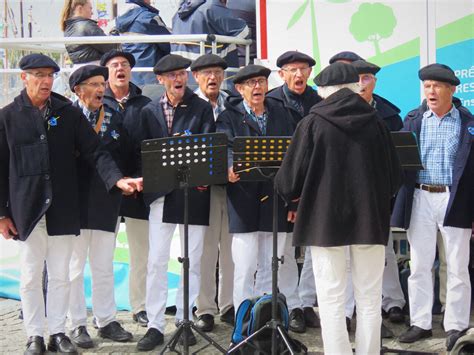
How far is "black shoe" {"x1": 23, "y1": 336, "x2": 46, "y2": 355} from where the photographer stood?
6086mm

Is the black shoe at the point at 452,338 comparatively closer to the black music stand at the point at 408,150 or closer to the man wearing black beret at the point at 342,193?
the man wearing black beret at the point at 342,193

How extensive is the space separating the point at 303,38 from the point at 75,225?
3235 mm

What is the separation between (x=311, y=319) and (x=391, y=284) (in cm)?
89

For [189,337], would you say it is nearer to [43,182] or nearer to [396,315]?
[43,182]

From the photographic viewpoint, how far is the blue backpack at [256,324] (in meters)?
5.95

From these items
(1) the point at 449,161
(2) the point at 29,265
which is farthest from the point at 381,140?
(2) the point at 29,265

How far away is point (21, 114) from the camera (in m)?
6.05

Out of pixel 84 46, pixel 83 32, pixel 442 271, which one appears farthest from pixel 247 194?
pixel 83 32

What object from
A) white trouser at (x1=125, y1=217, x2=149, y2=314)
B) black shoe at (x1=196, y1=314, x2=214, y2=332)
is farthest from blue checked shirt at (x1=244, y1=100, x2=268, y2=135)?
black shoe at (x1=196, y1=314, x2=214, y2=332)

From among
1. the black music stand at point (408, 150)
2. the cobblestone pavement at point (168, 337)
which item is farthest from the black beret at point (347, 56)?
the cobblestone pavement at point (168, 337)

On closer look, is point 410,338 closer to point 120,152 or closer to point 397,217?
point 397,217

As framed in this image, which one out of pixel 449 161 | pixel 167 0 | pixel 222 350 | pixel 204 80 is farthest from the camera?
pixel 167 0

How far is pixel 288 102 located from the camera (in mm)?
6793

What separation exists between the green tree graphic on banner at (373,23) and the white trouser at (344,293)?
3119 millimetres
